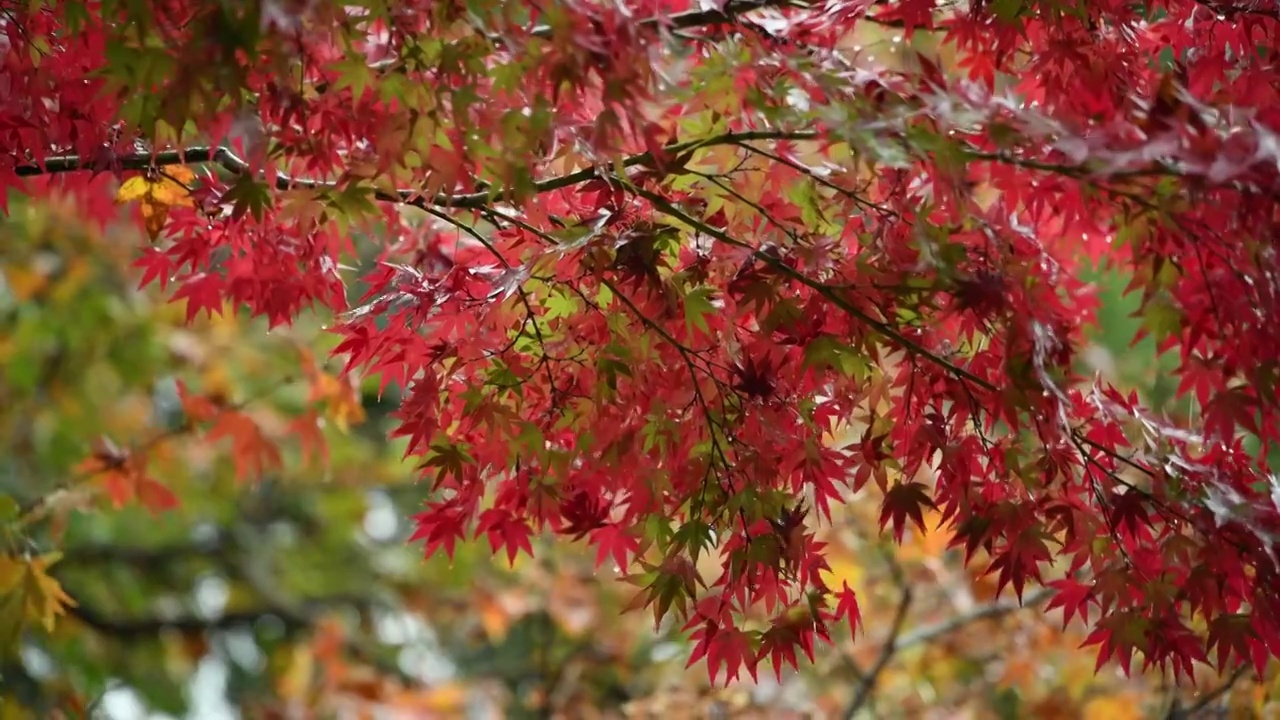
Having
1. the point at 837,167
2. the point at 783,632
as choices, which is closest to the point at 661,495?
the point at 783,632

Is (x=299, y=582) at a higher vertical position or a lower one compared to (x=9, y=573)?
lower

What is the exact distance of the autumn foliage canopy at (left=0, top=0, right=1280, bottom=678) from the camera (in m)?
2.00

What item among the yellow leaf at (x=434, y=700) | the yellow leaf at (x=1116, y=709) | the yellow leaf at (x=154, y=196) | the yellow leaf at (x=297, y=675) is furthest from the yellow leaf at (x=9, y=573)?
the yellow leaf at (x=297, y=675)

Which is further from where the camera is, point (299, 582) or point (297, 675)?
point (299, 582)

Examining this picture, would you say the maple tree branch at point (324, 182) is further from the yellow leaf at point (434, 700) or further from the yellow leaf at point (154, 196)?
the yellow leaf at point (434, 700)

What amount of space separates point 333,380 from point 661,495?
1763 millimetres

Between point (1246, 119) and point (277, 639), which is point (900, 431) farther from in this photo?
point (277, 639)

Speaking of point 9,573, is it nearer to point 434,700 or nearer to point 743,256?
point 743,256

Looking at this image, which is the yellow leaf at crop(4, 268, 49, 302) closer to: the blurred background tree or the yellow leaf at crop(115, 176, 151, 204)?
the blurred background tree

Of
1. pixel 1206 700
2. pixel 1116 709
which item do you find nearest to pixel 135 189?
pixel 1206 700

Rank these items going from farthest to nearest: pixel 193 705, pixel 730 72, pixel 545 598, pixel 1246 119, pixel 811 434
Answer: pixel 193 705 < pixel 545 598 < pixel 811 434 < pixel 730 72 < pixel 1246 119

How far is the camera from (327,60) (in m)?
2.44

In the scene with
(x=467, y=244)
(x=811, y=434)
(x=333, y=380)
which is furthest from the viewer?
(x=333, y=380)

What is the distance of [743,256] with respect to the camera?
7.57 feet
